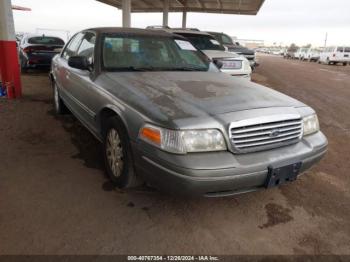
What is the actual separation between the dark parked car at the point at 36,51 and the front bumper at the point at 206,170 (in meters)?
9.33

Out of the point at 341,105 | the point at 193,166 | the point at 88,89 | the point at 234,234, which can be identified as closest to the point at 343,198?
the point at 234,234

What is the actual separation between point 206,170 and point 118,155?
43.9 inches

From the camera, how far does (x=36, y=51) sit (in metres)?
10.7

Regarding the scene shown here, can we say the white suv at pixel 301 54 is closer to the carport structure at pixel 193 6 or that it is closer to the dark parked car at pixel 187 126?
the carport structure at pixel 193 6

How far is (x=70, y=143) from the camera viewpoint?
4.38m

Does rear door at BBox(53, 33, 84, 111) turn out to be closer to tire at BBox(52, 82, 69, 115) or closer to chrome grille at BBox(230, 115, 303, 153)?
tire at BBox(52, 82, 69, 115)

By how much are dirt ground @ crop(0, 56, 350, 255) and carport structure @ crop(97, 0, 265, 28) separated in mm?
18200

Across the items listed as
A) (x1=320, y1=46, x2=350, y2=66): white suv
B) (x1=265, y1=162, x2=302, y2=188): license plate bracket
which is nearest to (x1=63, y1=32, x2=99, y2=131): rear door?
(x1=265, y1=162, x2=302, y2=188): license plate bracket

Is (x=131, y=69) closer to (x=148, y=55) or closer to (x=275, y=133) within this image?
(x=148, y=55)

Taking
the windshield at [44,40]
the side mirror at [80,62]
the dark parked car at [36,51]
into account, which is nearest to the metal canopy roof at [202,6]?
the windshield at [44,40]

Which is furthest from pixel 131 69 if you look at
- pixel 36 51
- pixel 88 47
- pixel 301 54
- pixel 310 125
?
pixel 301 54

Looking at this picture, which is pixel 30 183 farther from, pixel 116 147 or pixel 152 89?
pixel 152 89

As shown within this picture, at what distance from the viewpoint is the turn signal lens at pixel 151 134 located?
7.88 ft

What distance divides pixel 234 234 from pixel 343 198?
140 cm
